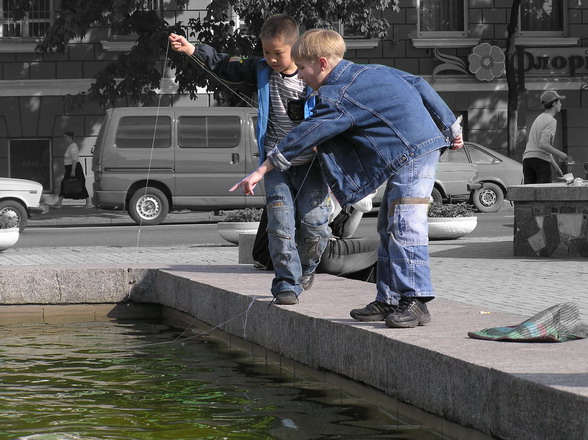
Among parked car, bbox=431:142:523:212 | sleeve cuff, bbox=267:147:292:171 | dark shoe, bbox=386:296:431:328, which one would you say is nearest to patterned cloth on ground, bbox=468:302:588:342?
dark shoe, bbox=386:296:431:328

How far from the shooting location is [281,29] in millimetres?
6762

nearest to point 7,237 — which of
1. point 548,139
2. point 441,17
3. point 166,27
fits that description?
point 548,139

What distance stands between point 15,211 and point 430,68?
14.7 metres

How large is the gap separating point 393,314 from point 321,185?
1729mm

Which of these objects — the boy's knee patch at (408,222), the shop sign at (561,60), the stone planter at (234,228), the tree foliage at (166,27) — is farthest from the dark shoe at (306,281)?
the shop sign at (561,60)

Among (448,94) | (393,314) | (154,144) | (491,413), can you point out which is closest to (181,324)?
(393,314)

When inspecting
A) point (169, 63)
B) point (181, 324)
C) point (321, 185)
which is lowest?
point (181, 324)

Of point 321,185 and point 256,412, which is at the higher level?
point 321,185

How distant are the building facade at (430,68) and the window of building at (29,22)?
24mm

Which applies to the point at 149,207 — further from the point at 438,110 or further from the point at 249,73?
the point at 438,110

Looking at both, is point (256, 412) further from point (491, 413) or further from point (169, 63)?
point (169, 63)

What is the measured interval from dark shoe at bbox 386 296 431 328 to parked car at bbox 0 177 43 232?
571 inches

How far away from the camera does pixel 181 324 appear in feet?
27.2

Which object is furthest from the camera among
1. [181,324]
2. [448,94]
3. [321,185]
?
[448,94]
